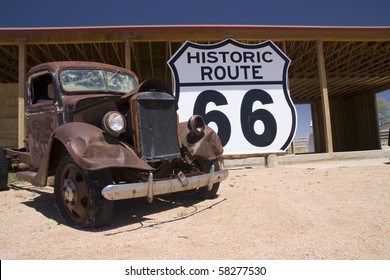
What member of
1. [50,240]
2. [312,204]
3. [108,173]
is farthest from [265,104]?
[50,240]

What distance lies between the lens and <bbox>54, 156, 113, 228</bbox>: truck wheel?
3027 mm

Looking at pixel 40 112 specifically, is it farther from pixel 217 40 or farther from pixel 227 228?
pixel 217 40

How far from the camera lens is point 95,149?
2.96m

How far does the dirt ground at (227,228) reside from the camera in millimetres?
2363

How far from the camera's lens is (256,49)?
877cm

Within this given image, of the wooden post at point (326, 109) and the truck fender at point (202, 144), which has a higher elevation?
the wooden post at point (326, 109)

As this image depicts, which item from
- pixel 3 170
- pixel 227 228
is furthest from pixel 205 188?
pixel 3 170

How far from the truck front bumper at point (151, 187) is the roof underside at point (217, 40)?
670 centimetres

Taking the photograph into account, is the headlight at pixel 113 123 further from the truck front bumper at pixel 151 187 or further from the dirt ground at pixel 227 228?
the dirt ground at pixel 227 228

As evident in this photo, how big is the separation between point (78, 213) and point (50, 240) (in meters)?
0.46

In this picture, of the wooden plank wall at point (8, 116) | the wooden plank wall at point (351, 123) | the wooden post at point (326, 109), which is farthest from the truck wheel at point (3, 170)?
the wooden plank wall at point (351, 123)

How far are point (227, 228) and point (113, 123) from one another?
160 cm

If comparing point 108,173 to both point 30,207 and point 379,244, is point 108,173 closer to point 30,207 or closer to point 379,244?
point 30,207

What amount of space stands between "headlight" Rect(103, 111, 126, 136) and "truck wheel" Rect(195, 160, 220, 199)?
59.6 inches
